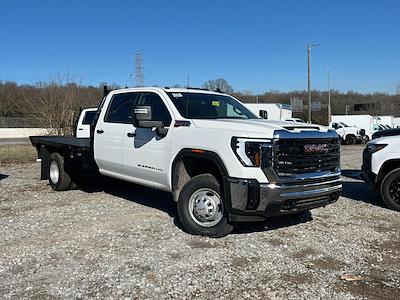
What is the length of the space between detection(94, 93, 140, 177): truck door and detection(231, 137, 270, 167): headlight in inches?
96.4

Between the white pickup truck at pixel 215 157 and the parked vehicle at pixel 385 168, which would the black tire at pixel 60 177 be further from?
the parked vehicle at pixel 385 168

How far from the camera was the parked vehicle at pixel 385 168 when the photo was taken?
25.2 feet

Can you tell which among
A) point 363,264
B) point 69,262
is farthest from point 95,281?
point 363,264

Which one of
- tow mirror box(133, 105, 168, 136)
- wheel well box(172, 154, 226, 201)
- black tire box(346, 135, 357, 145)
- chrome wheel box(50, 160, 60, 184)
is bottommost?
black tire box(346, 135, 357, 145)

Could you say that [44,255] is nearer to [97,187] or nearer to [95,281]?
[95,281]

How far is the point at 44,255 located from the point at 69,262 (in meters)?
0.44

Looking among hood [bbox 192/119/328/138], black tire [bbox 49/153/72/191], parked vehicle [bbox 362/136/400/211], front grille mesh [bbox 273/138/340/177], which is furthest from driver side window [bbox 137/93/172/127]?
parked vehicle [bbox 362/136/400/211]

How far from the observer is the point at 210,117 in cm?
664

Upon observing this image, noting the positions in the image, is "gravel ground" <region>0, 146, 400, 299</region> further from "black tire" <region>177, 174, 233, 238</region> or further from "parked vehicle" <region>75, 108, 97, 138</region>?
"parked vehicle" <region>75, 108, 97, 138</region>

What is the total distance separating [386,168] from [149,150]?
4.33m

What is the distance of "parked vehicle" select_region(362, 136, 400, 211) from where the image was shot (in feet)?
25.2

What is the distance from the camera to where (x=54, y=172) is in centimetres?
948

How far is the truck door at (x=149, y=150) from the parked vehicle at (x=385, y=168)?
3.95m

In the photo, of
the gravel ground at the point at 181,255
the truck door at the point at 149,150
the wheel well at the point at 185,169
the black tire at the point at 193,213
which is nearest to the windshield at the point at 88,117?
the gravel ground at the point at 181,255
